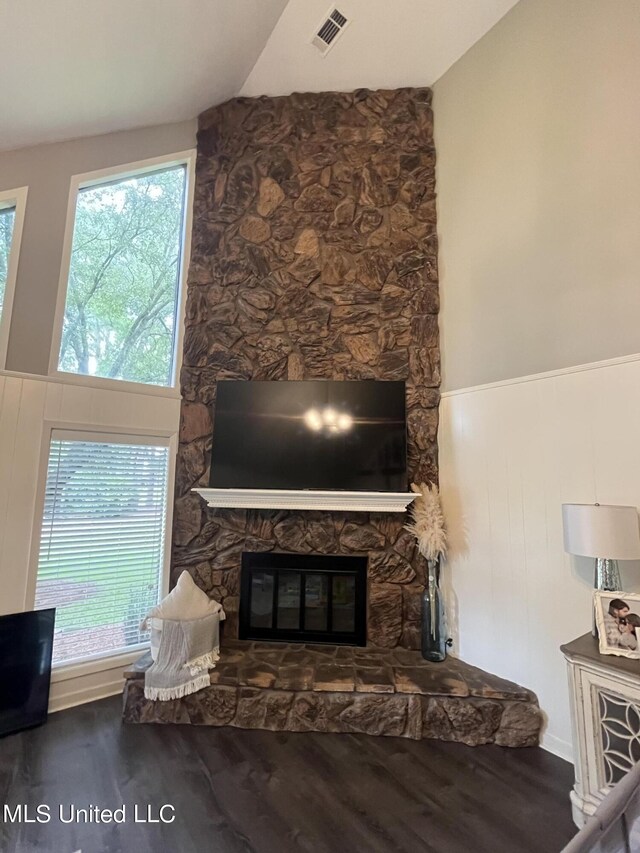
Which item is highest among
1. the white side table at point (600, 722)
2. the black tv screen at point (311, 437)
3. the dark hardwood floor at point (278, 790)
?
the black tv screen at point (311, 437)

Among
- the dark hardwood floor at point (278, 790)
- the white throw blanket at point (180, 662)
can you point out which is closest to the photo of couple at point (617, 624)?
the dark hardwood floor at point (278, 790)

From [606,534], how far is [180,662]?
258cm

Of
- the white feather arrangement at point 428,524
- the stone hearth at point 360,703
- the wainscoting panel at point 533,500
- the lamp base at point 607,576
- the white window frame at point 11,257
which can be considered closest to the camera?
the lamp base at point 607,576

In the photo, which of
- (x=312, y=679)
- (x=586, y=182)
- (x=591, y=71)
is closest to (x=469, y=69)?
(x=591, y=71)

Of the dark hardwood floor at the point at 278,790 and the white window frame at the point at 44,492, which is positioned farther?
the white window frame at the point at 44,492

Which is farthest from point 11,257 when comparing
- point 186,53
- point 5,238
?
point 186,53

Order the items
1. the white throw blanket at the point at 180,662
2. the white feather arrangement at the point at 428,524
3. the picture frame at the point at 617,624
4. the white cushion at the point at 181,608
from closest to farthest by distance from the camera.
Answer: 1. the picture frame at the point at 617,624
2. the white throw blanket at the point at 180,662
3. the white cushion at the point at 181,608
4. the white feather arrangement at the point at 428,524

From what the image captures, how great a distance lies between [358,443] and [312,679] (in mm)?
1624

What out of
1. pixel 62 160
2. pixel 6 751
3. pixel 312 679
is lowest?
pixel 6 751

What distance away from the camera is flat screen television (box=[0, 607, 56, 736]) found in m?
2.53

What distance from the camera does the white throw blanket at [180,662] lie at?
2592 mm

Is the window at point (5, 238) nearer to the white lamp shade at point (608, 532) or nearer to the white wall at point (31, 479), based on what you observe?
the white wall at point (31, 479)

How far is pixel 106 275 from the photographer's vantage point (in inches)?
132

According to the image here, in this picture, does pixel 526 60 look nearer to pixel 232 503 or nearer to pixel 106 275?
pixel 106 275
